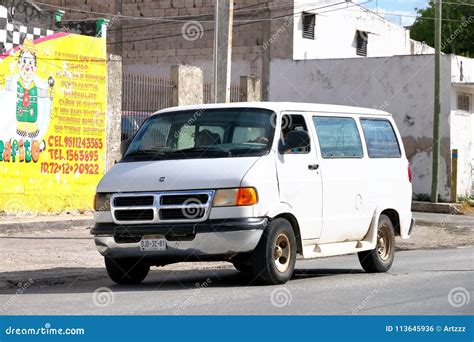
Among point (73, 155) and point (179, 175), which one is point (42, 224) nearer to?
point (73, 155)

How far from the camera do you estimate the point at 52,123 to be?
23.2m

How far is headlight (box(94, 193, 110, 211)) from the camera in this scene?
12.6 m

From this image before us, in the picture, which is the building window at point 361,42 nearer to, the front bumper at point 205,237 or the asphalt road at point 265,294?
the asphalt road at point 265,294

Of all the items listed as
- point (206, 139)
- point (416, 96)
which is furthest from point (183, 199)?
point (416, 96)

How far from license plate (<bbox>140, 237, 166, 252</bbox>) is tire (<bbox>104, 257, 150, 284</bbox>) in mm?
623

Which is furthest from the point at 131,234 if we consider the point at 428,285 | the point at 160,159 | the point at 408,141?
the point at 408,141

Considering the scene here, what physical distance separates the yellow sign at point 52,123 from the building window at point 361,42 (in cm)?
1926

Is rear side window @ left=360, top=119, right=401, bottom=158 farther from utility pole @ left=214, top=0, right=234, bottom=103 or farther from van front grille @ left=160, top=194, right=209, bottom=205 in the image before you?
utility pole @ left=214, top=0, right=234, bottom=103

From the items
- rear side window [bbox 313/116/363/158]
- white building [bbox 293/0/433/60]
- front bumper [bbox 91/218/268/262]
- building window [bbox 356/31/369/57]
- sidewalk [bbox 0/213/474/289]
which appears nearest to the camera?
front bumper [bbox 91/218/268/262]

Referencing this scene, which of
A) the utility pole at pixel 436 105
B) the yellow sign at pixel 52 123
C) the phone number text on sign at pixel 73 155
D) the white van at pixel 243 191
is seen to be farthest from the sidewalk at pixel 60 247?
the utility pole at pixel 436 105

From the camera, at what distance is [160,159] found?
12.7m

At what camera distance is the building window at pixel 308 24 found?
38.8 metres

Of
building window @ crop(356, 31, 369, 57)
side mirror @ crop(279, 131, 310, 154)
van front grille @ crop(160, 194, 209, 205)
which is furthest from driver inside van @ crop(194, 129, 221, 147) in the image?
building window @ crop(356, 31, 369, 57)

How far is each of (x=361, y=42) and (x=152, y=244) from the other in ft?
105
